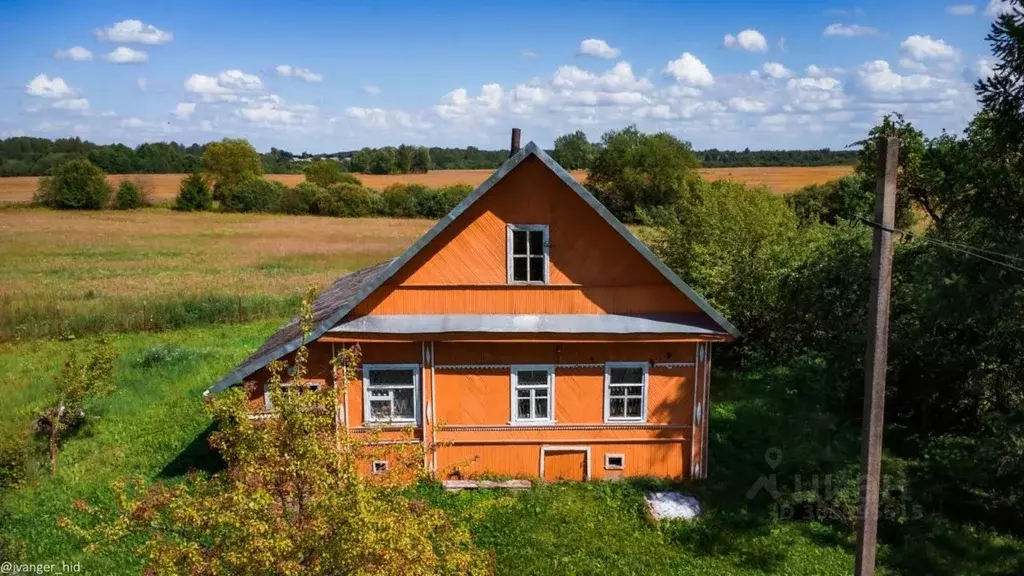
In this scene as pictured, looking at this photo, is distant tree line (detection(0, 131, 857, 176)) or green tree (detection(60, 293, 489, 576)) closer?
green tree (detection(60, 293, 489, 576))

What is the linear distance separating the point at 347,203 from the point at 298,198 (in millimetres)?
5976

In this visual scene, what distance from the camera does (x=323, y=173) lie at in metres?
92.9

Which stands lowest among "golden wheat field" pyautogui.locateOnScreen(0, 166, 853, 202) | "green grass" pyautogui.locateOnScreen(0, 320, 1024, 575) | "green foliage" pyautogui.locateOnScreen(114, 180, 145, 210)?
"green grass" pyautogui.locateOnScreen(0, 320, 1024, 575)

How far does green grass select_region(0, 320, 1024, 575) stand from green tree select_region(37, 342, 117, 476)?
44 centimetres

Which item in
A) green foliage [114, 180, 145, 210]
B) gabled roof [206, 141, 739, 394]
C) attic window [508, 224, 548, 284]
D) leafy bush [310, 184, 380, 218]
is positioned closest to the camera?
gabled roof [206, 141, 739, 394]

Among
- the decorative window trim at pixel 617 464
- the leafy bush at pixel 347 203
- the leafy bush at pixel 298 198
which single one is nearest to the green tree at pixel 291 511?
the decorative window trim at pixel 617 464

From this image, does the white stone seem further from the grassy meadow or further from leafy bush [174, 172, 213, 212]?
leafy bush [174, 172, 213, 212]

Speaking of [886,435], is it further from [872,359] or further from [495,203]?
[495,203]

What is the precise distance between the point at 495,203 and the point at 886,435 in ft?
39.7

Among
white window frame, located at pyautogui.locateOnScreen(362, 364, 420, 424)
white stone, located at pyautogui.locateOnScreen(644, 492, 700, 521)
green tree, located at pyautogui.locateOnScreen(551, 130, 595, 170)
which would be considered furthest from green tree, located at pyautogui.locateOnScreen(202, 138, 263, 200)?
white stone, located at pyautogui.locateOnScreen(644, 492, 700, 521)

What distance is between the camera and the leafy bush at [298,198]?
8019cm

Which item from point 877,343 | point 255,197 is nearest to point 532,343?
point 877,343

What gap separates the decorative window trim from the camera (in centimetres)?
1507

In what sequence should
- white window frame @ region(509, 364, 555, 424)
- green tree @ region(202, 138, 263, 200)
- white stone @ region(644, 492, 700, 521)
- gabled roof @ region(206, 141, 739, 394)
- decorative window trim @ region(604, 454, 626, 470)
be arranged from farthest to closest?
green tree @ region(202, 138, 263, 200), decorative window trim @ region(604, 454, 626, 470), white window frame @ region(509, 364, 555, 424), white stone @ region(644, 492, 700, 521), gabled roof @ region(206, 141, 739, 394)
